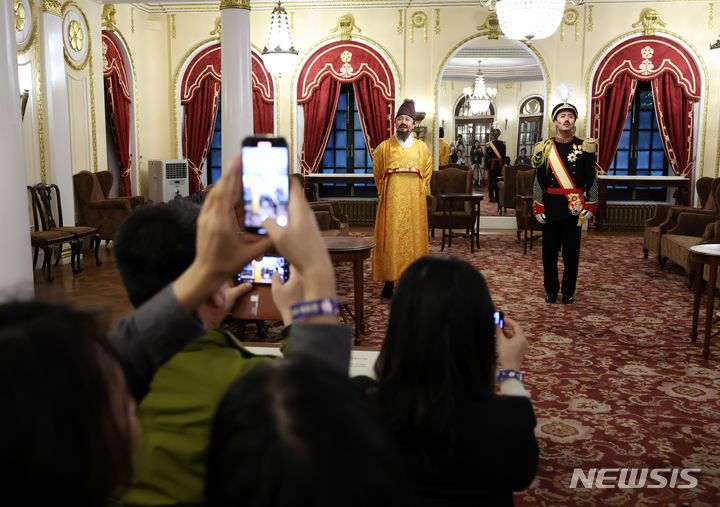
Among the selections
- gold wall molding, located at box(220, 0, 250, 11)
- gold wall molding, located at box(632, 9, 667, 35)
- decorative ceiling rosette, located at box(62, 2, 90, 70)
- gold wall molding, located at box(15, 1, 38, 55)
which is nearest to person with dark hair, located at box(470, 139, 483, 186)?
gold wall molding, located at box(632, 9, 667, 35)

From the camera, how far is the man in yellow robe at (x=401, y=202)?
6207mm

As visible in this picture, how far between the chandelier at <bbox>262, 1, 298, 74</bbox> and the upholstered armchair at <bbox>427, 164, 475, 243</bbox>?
113 inches

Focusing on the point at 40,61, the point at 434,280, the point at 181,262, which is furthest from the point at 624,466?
the point at 40,61

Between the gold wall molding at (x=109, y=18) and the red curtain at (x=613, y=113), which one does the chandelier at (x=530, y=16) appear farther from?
the gold wall molding at (x=109, y=18)

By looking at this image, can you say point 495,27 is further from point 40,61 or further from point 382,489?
point 382,489

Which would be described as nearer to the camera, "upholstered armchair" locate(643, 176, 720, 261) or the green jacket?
the green jacket

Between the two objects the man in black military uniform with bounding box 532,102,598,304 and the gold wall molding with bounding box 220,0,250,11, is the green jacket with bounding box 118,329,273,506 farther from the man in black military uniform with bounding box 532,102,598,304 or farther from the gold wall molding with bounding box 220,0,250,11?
the gold wall molding with bounding box 220,0,250,11

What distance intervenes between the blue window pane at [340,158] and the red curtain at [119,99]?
364cm

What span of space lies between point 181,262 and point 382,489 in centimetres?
81

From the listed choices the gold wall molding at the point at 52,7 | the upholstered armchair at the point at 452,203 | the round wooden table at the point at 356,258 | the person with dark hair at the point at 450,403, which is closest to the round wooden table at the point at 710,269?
the round wooden table at the point at 356,258

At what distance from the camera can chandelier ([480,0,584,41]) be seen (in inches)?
243

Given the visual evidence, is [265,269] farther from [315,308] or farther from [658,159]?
[658,159]

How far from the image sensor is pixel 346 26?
38.2 feet

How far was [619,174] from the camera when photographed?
40.3 ft
